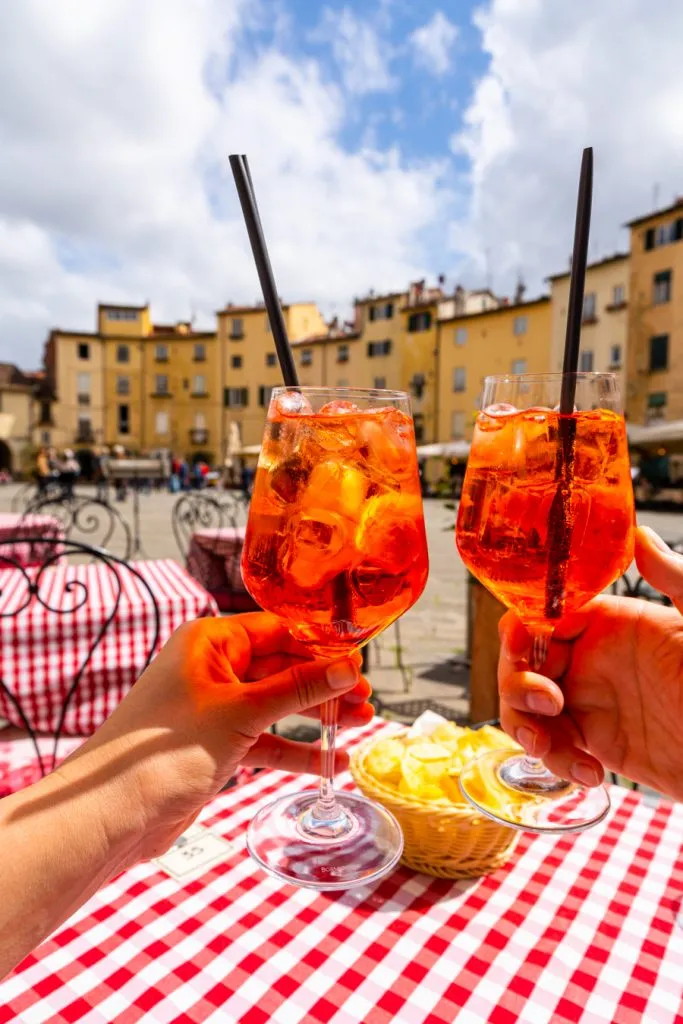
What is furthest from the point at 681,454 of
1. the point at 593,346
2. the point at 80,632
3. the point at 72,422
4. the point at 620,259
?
the point at 72,422

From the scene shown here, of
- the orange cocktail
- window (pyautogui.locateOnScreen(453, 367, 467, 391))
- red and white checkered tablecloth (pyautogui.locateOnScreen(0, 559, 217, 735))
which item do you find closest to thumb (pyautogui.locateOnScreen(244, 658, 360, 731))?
the orange cocktail

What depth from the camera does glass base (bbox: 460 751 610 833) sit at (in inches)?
46.4

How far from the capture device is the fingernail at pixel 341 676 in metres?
1.01

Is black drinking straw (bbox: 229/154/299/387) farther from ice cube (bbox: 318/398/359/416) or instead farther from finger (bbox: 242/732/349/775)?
finger (bbox: 242/732/349/775)

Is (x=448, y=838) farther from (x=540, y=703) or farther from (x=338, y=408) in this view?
(x=338, y=408)

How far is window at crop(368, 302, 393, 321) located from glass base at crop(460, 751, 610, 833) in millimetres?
40189

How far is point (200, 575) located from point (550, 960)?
16.6 feet

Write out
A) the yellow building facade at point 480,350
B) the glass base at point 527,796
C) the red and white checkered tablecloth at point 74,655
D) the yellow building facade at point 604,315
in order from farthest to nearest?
the yellow building facade at point 480,350
the yellow building facade at point 604,315
the red and white checkered tablecloth at point 74,655
the glass base at point 527,796

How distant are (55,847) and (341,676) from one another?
0.44 m

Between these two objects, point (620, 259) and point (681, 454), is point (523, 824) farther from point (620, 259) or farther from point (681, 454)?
point (620, 259)

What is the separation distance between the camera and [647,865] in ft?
4.31

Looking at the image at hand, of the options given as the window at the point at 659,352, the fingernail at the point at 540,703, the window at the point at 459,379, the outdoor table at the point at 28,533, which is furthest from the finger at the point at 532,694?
the window at the point at 459,379

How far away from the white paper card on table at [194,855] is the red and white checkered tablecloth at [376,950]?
0.02 m

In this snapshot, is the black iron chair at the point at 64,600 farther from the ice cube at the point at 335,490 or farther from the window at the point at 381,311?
the window at the point at 381,311
